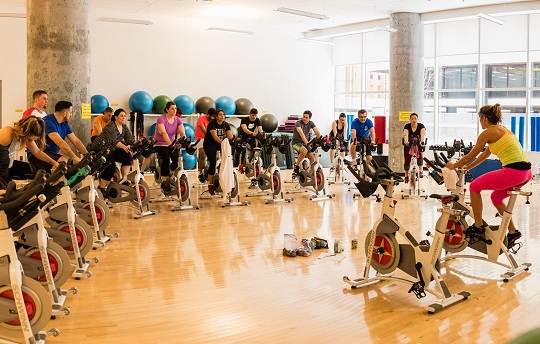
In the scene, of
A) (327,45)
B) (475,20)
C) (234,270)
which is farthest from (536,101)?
(234,270)

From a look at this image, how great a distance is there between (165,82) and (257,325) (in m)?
10.5

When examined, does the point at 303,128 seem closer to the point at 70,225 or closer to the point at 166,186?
the point at 166,186

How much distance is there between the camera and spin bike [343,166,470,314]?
13.3 feet

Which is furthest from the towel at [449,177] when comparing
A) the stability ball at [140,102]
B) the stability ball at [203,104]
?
the stability ball at [203,104]

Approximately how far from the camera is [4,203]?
3.05 metres

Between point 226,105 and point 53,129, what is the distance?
319 inches

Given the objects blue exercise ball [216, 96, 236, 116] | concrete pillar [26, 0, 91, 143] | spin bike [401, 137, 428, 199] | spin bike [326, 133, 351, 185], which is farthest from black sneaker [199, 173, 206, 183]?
blue exercise ball [216, 96, 236, 116]

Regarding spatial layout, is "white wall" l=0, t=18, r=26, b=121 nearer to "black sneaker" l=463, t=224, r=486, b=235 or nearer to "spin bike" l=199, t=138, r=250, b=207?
"spin bike" l=199, t=138, r=250, b=207

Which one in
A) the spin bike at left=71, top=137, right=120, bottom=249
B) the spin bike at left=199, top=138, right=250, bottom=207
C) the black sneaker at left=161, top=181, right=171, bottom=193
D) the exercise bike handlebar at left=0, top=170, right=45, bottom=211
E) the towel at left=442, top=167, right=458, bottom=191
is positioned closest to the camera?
the exercise bike handlebar at left=0, top=170, right=45, bottom=211

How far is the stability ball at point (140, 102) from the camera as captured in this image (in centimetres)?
1246

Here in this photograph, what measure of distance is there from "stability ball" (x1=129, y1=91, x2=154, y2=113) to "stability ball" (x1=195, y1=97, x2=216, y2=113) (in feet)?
4.26

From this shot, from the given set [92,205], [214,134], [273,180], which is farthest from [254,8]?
[92,205]

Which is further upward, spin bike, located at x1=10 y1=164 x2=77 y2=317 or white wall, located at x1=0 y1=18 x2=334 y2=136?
white wall, located at x1=0 y1=18 x2=334 y2=136

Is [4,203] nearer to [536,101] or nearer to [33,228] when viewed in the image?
[33,228]
